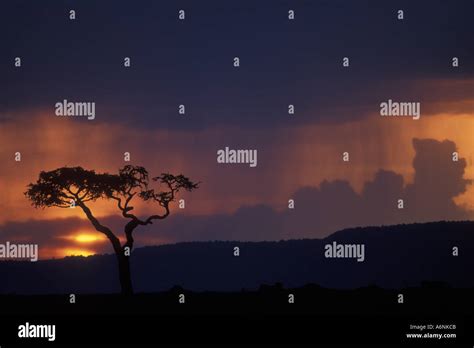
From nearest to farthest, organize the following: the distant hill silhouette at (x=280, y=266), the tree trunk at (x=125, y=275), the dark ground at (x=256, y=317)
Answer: the dark ground at (x=256, y=317), the tree trunk at (x=125, y=275), the distant hill silhouette at (x=280, y=266)

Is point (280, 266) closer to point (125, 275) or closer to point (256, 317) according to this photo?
point (125, 275)

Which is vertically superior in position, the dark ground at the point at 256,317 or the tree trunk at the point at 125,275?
the tree trunk at the point at 125,275

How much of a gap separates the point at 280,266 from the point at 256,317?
218ft

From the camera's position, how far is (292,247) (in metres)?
117

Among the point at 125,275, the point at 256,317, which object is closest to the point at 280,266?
the point at 125,275

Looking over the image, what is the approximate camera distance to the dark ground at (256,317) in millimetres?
43844

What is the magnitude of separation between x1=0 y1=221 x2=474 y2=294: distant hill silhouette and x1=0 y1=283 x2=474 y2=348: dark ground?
45066 millimetres

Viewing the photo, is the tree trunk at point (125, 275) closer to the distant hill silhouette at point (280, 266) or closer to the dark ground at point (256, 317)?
the dark ground at point (256, 317)

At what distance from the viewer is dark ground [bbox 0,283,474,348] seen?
43.8 meters

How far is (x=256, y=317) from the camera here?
47375 millimetres

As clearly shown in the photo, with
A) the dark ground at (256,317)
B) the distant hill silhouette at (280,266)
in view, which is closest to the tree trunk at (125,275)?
the dark ground at (256,317)

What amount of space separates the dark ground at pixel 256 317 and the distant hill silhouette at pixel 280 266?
4507 centimetres

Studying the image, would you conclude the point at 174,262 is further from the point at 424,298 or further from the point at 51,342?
the point at 51,342

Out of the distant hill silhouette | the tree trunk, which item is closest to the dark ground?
the tree trunk
